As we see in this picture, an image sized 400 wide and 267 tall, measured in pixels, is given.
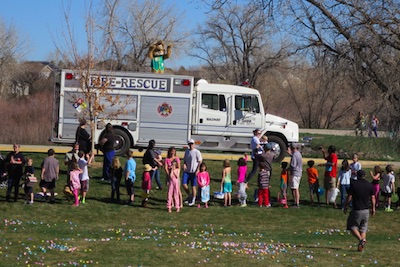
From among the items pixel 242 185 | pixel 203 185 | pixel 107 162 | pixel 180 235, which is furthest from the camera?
pixel 107 162

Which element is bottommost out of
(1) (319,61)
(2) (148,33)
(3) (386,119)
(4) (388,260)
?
(4) (388,260)

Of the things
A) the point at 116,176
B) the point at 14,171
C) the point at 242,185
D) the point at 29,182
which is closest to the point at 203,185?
the point at 242,185

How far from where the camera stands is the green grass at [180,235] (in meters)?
13.0

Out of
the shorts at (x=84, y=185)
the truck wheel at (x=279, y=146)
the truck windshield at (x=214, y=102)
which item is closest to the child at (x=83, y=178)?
the shorts at (x=84, y=185)

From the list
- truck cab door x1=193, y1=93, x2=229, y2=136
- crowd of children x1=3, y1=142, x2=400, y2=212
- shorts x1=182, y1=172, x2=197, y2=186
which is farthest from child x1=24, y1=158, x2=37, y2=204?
truck cab door x1=193, y1=93, x2=229, y2=136

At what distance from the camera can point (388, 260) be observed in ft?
44.9

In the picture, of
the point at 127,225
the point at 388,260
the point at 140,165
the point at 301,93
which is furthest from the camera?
the point at 301,93

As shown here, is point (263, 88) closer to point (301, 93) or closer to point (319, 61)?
point (301, 93)

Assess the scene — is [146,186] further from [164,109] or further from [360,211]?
[360,211]

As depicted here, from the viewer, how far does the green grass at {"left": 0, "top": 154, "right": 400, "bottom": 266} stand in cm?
1297

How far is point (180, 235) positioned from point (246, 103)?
10859 millimetres

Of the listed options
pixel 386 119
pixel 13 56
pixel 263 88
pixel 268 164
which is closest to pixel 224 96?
pixel 268 164

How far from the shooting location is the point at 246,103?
26.2m

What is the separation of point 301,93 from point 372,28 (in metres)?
42.2
